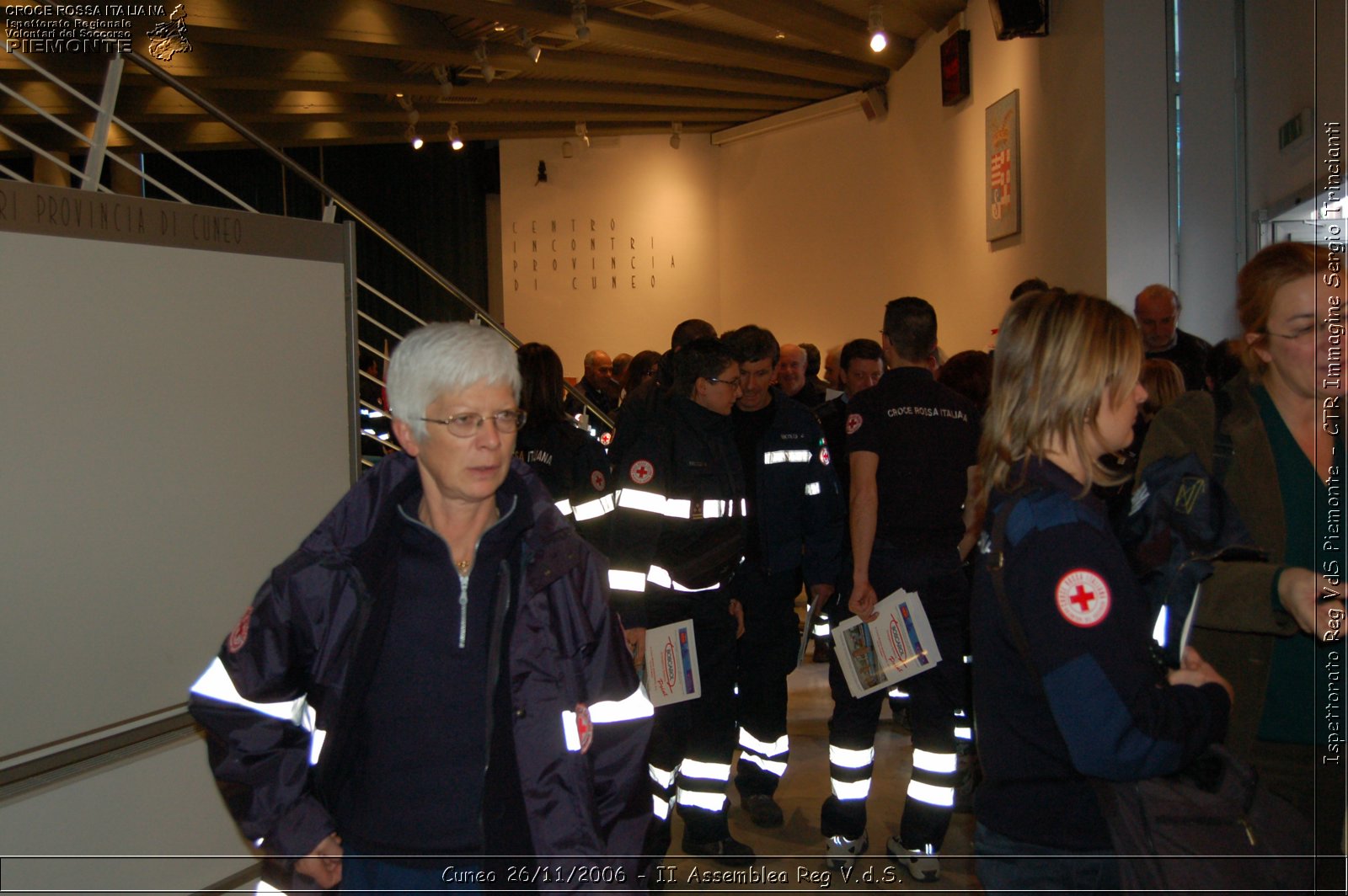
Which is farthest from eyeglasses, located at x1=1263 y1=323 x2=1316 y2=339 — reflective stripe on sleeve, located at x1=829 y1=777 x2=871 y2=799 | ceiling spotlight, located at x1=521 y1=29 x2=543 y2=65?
ceiling spotlight, located at x1=521 y1=29 x2=543 y2=65

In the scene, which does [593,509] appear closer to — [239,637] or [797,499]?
[797,499]

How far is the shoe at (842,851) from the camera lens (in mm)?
3594

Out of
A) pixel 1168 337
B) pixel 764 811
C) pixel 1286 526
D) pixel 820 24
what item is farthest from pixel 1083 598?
pixel 820 24

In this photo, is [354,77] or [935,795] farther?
[354,77]

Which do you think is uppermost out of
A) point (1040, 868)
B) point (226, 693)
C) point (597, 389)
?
point (597, 389)

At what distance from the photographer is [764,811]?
4016 mm

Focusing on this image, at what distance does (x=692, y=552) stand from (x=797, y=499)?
1.86 ft

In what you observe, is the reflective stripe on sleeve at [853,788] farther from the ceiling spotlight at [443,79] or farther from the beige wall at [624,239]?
the beige wall at [624,239]

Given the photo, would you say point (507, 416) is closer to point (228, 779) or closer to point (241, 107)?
point (228, 779)

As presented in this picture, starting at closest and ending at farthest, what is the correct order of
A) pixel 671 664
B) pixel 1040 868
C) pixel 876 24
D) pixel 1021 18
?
pixel 1040 868
pixel 671 664
pixel 1021 18
pixel 876 24

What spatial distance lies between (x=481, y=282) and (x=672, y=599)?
448 inches

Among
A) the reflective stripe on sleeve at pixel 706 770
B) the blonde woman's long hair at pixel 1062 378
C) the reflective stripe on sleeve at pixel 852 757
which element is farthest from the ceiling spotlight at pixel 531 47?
the blonde woman's long hair at pixel 1062 378

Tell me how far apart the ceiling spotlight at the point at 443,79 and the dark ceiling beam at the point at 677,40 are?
1.15 meters

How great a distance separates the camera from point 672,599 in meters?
3.54
